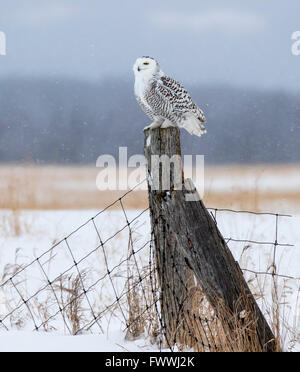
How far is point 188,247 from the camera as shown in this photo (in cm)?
276

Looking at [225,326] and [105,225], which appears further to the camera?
[105,225]

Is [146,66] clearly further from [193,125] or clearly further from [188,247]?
[188,247]

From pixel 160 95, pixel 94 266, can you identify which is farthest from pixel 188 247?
pixel 94 266

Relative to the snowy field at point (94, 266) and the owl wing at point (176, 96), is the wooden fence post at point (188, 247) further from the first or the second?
the owl wing at point (176, 96)

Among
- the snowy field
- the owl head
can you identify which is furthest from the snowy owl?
the snowy field

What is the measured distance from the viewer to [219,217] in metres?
7.44

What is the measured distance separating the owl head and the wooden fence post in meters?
0.88

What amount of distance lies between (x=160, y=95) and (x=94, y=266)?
10.1 ft

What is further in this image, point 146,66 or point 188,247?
point 146,66

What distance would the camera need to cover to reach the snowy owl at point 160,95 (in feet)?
12.1

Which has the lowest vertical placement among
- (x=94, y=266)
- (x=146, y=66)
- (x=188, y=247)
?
(x=94, y=266)
